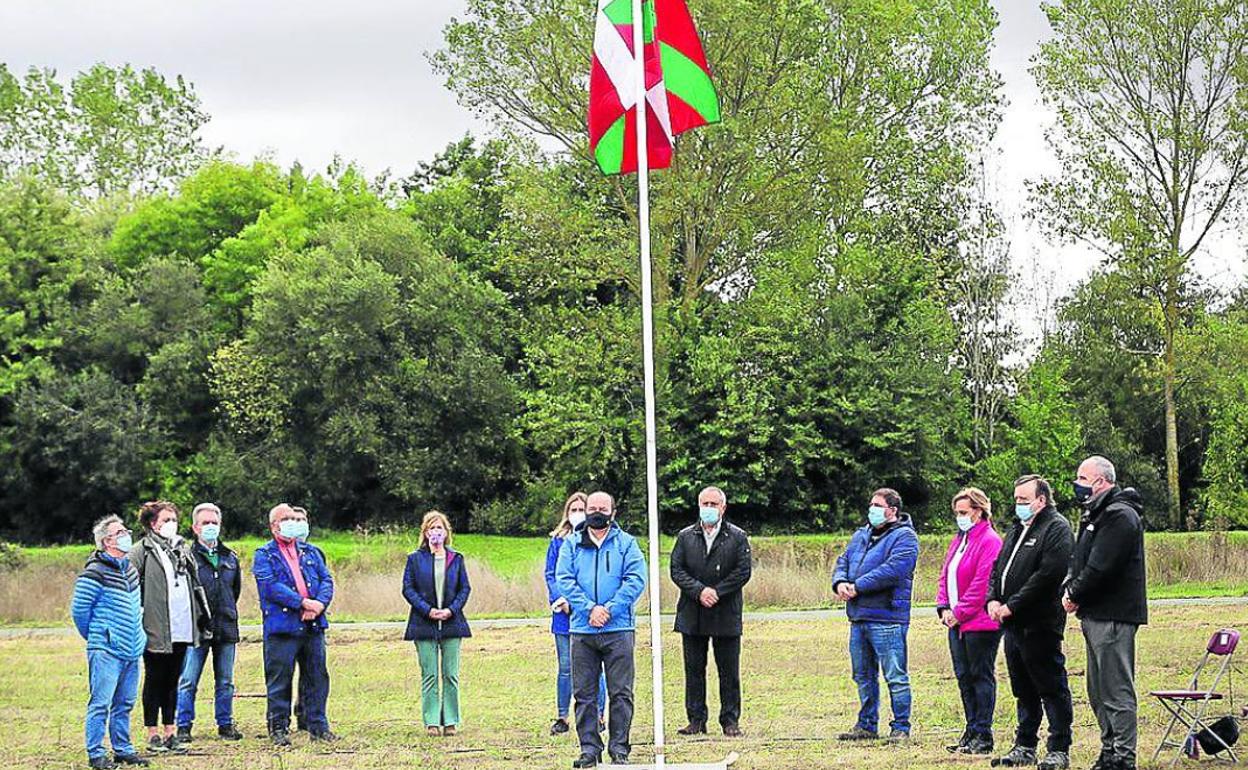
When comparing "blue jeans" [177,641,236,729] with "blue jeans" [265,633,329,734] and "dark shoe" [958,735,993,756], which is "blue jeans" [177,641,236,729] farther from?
"dark shoe" [958,735,993,756]

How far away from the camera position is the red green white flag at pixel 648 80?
12.4 metres

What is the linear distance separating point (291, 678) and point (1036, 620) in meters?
6.50

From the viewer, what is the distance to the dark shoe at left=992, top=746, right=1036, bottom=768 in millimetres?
11695

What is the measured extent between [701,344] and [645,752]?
28755 mm

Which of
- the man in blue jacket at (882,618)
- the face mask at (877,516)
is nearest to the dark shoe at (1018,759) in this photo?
the man in blue jacket at (882,618)

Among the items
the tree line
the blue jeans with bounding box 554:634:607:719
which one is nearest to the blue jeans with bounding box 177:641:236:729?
the blue jeans with bounding box 554:634:607:719

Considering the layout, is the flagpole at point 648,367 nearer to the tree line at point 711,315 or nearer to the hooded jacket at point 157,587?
the hooded jacket at point 157,587

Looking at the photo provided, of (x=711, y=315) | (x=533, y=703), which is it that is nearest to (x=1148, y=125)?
(x=711, y=315)

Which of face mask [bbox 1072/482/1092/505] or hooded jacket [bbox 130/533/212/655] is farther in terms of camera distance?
hooded jacket [bbox 130/533/212/655]

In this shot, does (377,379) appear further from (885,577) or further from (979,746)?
(979,746)

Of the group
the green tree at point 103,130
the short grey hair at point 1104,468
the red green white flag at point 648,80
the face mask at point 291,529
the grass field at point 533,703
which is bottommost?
the grass field at point 533,703

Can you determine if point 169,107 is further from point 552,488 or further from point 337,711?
point 337,711

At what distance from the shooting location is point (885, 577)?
1350cm

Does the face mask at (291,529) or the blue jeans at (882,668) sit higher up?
the face mask at (291,529)
